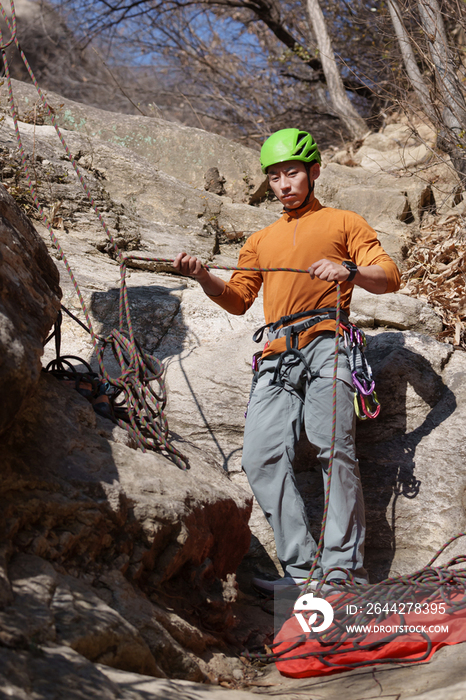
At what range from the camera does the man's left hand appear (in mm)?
2635

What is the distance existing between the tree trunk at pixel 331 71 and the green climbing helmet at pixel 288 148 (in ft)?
18.6

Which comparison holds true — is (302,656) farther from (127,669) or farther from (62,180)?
(62,180)

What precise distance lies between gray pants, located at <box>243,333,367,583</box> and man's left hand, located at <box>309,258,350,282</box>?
0.39 m

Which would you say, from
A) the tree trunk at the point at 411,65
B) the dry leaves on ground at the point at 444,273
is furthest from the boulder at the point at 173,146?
the dry leaves on ground at the point at 444,273

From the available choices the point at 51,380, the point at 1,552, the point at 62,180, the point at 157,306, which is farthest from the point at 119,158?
the point at 1,552

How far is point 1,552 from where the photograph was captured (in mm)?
1636

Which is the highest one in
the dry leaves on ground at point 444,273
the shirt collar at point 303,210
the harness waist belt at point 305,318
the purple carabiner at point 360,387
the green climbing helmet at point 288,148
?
the dry leaves on ground at point 444,273

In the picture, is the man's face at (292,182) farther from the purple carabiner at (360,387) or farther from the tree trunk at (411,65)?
the tree trunk at (411,65)

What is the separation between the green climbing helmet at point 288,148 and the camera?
3049 millimetres

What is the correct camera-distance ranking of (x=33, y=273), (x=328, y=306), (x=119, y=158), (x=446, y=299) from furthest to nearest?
(x=119, y=158)
(x=446, y=299)
(x=328, y=306)
(x=33, y=273)

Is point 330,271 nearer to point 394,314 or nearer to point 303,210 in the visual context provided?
point 303,210

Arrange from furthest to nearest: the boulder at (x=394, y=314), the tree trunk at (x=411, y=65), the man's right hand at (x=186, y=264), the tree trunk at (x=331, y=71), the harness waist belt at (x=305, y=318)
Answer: the tree trunk at (x=331, y=71) → the tree trunk at (x=411, y=65) → the boulder at (x=394, y=314) → the harness waist belt at (x=305, y=318) → the man's right hand at (x=186, y=264)

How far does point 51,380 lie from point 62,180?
306cm
